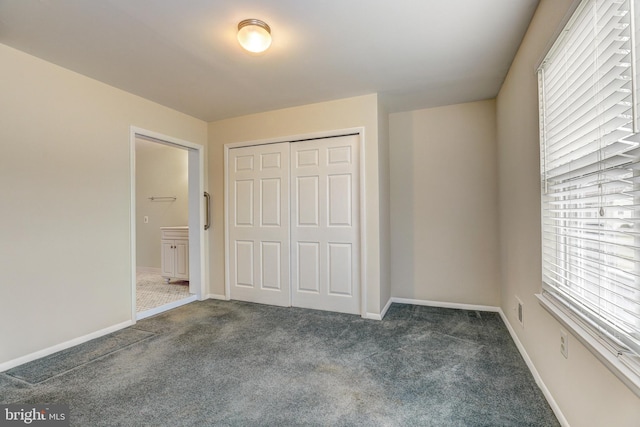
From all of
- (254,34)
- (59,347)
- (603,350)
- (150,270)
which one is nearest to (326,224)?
(254,34)

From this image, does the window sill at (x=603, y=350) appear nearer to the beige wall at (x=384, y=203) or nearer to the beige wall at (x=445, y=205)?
the beige wall at (x=384, y=203)

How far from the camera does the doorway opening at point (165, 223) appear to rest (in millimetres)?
3609

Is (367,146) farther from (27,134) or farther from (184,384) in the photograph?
(27,134)

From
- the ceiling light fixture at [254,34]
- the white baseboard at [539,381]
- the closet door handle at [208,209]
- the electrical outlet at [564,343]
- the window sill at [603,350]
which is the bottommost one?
the white baseboard at [539,381]

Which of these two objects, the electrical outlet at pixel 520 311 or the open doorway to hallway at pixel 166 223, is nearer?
the electrical outlet at pixel 520 311

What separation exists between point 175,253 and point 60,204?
2397 millimetres

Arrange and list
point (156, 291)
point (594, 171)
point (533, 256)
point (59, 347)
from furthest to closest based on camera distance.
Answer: point (156, 291), point (59, 347), point (533, 256), point (594, 171)

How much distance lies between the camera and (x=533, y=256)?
2.00 metres

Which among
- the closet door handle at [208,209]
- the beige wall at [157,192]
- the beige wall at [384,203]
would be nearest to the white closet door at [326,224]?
the beige wall at [384,203]

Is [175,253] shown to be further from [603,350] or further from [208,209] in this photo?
[603,350]

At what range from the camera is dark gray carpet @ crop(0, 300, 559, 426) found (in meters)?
1.65

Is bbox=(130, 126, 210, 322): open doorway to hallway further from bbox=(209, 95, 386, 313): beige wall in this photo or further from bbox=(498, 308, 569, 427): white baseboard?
bbox=(498, 308, 569, 427): white baseboard

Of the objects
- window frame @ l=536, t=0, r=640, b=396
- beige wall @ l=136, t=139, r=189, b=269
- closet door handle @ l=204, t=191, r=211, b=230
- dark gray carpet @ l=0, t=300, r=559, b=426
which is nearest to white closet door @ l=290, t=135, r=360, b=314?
dark gray carpet @ l=0, t=300, r=559, b=426

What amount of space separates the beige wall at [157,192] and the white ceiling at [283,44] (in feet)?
9.25
